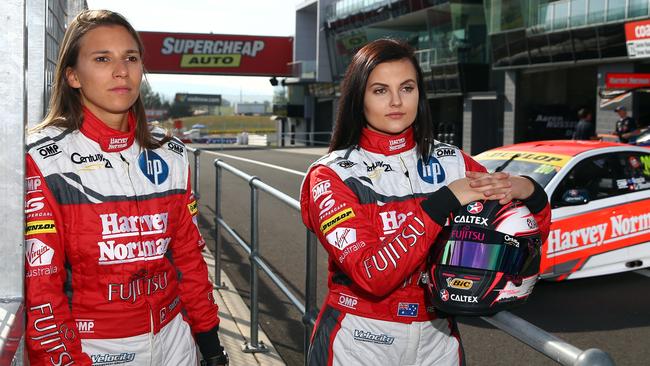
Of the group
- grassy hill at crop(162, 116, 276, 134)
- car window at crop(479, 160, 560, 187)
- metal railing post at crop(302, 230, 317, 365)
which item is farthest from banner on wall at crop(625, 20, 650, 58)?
grassy hill at crop(162, 116, 276, 134)

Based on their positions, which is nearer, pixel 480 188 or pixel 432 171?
pixel 480 188

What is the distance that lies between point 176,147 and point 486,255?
3.74 ft

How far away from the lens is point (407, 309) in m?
2.31

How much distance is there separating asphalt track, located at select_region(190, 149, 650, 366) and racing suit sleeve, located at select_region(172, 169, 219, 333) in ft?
5.30

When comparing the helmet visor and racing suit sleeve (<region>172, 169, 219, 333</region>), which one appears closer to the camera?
the helmet visor

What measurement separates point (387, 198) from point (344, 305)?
1.21 ft

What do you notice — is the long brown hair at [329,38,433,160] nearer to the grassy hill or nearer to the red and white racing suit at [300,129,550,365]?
the red and white racing suit at [300,129,550,365]

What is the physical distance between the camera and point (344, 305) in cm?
237

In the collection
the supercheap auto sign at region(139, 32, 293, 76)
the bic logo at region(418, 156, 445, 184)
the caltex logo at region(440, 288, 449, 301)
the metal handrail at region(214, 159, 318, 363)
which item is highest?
the supercheap auto sign at region(139, 32, 293, 76)

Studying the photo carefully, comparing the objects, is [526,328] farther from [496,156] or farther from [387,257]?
[496,156]

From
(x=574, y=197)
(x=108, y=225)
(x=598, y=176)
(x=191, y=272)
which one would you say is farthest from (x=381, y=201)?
(x=598, y=176)

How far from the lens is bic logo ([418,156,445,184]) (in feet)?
7.93

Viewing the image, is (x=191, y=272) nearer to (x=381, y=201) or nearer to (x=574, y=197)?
(x=381, y=201)

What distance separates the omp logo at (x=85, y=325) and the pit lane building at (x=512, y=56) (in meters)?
17.0
